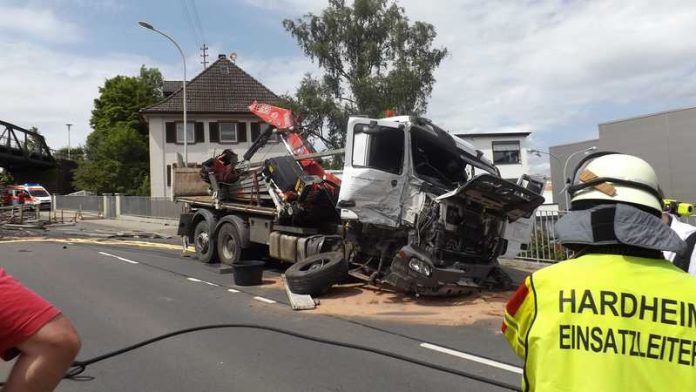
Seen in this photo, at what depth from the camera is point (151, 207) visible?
103ft

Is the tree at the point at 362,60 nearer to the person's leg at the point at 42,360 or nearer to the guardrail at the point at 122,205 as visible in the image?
the guardrail at the point at 122,205

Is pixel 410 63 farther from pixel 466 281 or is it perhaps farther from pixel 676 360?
pixel 676 360

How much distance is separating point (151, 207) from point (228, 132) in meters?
10.1

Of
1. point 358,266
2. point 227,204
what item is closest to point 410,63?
point 227,204

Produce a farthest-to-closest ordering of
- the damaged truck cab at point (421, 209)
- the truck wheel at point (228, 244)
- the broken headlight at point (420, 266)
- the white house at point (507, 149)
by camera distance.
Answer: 1. the white house at point (507, 149)
2. the truck wheel at point (228, 244)
3. the damaged truck cab at point (421, 209)
4. the broken headlight at point (420, 266)

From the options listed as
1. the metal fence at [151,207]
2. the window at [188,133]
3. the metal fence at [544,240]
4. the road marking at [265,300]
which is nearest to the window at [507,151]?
the window at [188,133]

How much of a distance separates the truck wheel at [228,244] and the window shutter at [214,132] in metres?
27.9

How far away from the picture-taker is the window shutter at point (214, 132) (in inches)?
1555

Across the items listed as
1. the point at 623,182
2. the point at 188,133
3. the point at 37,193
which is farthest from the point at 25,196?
the point at 623,182

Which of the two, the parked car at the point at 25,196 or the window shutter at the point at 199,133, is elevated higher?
the window shutter at the point at 199,133

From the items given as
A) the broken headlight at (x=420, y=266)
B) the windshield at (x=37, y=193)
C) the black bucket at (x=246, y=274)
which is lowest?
the black bucket at (x=246, y=274)

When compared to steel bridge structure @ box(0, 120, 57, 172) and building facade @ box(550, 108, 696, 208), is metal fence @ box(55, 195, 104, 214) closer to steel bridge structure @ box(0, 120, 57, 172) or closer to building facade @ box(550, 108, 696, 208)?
steel bridge structure @ box(0, 120, 57, 172)

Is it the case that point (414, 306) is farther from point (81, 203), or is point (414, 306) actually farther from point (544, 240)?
point (81, 203)

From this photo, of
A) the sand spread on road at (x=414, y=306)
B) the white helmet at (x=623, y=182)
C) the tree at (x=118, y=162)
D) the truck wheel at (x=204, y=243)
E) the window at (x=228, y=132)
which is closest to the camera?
the white helmet at (x=623, y=182)
